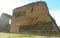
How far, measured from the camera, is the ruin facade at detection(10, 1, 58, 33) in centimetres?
1377

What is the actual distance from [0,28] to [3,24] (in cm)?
112

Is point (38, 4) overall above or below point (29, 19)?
above

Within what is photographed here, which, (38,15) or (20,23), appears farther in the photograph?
(20,23)

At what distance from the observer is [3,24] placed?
2241cm

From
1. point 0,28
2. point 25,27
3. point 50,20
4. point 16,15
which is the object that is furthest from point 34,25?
point 0,28

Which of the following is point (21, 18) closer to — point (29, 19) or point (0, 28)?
point (29, 19)

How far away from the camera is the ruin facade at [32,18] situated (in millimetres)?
13766

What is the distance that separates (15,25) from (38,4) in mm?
3722

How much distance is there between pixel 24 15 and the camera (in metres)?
15.9

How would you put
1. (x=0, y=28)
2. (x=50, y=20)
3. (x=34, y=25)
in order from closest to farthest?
(x=50, y=20) < (x=34, y=25) < (x=0, y=28)

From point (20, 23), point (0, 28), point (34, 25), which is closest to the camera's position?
point (34, 25)

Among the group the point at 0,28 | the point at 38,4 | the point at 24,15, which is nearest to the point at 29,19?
the point at 24,15

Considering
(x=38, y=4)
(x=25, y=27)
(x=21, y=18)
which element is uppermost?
(x=38, y=4)

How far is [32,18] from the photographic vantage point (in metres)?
15.2
